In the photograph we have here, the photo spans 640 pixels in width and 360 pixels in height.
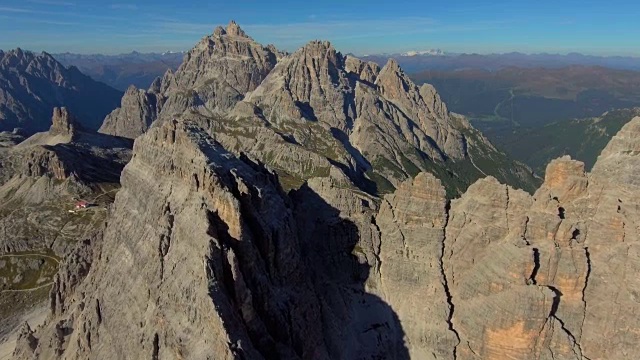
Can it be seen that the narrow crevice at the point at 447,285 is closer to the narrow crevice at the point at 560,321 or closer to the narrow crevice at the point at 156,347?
the narrow crevice at the point at 560,321

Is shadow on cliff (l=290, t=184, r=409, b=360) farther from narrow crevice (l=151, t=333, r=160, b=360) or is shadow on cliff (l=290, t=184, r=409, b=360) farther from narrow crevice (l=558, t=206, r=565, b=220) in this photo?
narrow crevice (l=558, t=206, r=565, b=220)

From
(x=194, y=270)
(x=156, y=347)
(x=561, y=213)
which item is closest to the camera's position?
(x=156, y=347)

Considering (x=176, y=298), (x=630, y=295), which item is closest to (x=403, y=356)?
(x=630, y=295)

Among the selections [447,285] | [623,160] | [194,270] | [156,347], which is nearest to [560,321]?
[447,285]

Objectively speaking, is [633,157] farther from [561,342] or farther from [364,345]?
[364,345]

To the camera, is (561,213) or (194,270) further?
(561,213)

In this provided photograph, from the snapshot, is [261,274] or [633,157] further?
[633,157]

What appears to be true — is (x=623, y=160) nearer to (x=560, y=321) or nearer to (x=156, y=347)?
(x=560, y=321)
